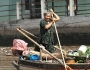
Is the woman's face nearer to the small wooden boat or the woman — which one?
the woman

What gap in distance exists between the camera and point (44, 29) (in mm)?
11250

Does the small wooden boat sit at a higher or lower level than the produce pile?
lower

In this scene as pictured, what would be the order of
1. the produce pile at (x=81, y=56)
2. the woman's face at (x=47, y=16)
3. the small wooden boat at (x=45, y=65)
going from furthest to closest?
the woman's face at (x=47, y=16) < the produce pile at (x=81, y=56) < the small wooden boat at (x=45, y=65)

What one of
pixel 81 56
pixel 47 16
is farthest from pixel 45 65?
pixel 47 16

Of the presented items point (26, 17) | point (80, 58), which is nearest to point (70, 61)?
point (80, 58)

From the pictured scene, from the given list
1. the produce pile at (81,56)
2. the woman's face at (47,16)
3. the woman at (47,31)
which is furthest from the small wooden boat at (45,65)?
the woman's face at (47,16)

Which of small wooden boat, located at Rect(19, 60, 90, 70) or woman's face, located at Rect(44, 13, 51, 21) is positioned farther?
woman's face, located at Rect(44, 13, 51, 21)

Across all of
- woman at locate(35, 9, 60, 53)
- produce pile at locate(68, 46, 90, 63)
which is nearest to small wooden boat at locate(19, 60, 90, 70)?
produce pile at locate(68, 46, 90, 63)

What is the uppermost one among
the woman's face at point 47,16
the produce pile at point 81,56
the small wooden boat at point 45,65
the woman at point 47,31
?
the woman's face at point 47,16

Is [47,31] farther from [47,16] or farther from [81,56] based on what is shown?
[81,56]

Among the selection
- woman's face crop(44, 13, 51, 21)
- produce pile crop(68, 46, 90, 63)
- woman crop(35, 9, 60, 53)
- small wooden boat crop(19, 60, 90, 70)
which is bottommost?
small wooden boat crop(19, 60, 90, 70)

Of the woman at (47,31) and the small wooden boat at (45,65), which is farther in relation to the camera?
the woman at (47,31)

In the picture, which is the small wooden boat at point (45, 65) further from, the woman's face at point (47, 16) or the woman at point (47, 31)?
the woman's face at point (47, 16)

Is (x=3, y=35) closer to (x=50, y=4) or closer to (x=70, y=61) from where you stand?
(x=50, y=4)
